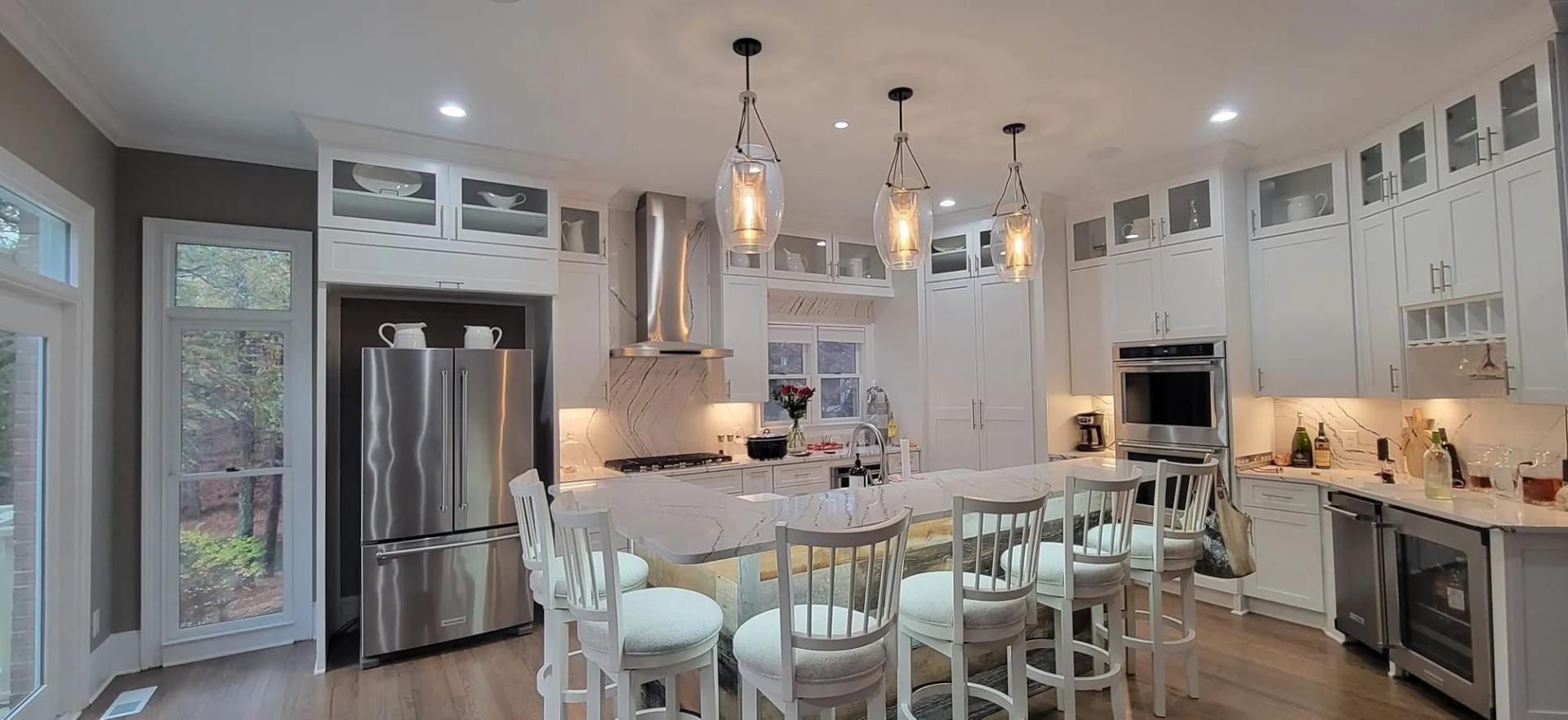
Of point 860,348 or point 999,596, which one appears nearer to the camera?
point 999,596

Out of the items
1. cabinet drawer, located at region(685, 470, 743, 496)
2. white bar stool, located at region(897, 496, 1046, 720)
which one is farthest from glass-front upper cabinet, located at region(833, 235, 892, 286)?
white bar stool, located at region(897, 496, 1046, 720)

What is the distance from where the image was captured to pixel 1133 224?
4.61 m

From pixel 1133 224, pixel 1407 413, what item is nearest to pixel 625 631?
pixel 1133 224

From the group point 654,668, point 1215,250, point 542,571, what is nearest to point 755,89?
point 542,571

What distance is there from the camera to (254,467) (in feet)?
12.6

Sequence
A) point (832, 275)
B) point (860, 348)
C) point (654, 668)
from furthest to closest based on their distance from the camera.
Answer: point (860, 348)
point (832, 275)
point (654, 668)

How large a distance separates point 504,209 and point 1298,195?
462 centimetres

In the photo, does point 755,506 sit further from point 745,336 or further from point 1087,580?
point 745,336

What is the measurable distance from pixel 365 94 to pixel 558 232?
1289 mm

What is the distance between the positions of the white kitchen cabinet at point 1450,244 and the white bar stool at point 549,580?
380 cm

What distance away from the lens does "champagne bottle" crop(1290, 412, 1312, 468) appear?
4094 mm

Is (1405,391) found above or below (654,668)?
above

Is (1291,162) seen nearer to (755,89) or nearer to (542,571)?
(755,89)

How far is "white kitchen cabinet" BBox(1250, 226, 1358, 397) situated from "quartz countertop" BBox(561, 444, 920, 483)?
2419mm
